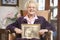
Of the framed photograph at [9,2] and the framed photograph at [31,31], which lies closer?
the framed photograph at [31,31]

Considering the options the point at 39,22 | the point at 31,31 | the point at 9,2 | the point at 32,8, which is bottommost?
the point at 31,31

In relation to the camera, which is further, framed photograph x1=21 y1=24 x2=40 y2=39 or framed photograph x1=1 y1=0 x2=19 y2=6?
framed photograph x1=1 y1=0 x2=19 y2=6

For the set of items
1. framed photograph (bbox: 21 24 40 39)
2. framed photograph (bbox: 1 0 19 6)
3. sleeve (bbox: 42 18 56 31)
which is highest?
framed photograph (bbox: 1 0 19 6)

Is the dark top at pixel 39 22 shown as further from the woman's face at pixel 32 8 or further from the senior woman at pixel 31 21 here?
the woman's face at pixel 32 8

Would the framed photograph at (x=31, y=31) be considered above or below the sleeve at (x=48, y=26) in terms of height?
below

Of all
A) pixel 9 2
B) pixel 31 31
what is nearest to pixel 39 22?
pixel 31 31

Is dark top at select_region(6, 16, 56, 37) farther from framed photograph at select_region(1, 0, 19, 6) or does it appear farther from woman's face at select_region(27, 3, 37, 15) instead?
framed photograph at select_region(1, 0, 19, 6)

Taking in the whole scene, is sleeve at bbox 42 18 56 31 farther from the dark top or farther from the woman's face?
the woman's face

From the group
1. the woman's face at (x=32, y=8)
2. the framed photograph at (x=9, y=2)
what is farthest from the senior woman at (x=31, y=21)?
the framed photograph at (x=9, y=2)

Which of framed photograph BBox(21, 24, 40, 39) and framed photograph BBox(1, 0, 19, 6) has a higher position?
framed photograph BBox(1, 0, 19, 6)

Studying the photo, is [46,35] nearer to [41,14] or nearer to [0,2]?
[41,14]

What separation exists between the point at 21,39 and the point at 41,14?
2.56 ft

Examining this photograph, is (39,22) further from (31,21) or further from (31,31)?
(31,31)

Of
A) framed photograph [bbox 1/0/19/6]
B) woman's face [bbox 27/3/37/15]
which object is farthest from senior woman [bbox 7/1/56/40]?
framed photograph [bbox 1/0/19/6]
